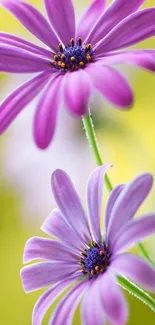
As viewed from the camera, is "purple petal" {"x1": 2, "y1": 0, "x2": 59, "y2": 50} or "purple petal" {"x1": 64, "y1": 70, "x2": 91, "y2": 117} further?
"purple petal" {"x1": 2, "y1": 0, "x2": 59, "y2": 50}

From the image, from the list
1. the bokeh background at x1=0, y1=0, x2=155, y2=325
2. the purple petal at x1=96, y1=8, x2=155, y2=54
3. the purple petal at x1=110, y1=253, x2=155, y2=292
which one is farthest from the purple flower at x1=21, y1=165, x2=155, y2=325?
the bokeh background at x1=0, y1=0, x2=155, y2=325

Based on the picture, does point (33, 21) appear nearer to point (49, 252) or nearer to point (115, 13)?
point (115, 13)

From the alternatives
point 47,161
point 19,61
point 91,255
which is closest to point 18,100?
point 19,61

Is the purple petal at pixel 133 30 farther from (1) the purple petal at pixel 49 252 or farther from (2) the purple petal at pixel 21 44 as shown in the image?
(1) the purple petal at pixel 49 252

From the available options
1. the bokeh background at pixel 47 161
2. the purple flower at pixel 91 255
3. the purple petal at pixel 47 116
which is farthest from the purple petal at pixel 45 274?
the bokeh background at pixel 47 161

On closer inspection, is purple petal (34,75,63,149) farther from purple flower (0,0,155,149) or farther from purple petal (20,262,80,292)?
purple petal (20,262,80,292)

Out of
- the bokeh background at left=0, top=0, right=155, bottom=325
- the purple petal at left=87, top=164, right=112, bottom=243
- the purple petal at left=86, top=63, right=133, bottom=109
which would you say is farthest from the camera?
the bokeh background at left=0, top=0, right=155, bottom=325

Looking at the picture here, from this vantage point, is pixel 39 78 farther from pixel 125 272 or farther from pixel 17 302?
pixel 17 302

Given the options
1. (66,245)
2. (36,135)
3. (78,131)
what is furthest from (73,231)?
(78,131)
